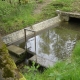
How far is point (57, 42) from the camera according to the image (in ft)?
24.2

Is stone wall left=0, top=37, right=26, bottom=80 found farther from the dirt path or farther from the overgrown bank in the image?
the dirt path

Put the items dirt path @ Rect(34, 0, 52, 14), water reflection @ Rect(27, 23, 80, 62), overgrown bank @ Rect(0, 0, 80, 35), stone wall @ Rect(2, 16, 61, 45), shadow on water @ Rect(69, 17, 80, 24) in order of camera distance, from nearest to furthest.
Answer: water reflection @ Rect(27, 23, 80, 62), stone wall @ Rect(2, 16, 61, 45), overgrown bank @ Rect(0, 0, 80, 35), dirt path @ Rect(34, 0, 52, 14), shadow on water @ Rect(69, 17, 80, 24)

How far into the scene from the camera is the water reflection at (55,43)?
6.39m

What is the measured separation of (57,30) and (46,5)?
2514 mm

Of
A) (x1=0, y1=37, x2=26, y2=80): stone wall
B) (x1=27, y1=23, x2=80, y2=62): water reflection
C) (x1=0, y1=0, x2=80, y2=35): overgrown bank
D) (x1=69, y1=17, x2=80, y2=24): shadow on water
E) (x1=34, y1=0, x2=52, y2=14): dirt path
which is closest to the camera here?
(x1=0, y1=37, x2=26, y2=80): stone wall

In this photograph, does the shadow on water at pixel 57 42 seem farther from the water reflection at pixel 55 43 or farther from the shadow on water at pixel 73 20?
the shadow on water at pixel 73 20

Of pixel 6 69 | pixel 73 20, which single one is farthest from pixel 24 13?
pixel 6 69

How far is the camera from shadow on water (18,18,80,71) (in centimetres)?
639

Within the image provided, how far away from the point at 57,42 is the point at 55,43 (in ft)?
0.41

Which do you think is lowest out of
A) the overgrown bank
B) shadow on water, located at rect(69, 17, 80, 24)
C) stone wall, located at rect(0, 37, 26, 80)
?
shadow on water, located at rect(69, 17, 80, 24)

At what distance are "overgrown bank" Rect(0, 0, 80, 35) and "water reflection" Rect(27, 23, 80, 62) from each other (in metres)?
0.96

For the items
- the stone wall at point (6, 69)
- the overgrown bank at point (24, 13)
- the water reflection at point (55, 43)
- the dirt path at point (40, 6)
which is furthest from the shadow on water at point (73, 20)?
the stone wall at point (6, 69)

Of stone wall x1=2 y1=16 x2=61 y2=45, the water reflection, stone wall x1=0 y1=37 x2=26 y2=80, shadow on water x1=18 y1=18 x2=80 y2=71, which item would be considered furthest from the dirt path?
stone wall x1=0 y1=37 x2=26 y2=80

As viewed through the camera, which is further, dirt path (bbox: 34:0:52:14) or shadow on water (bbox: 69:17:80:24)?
shadow on water (bbox: 69:17:80:24)
